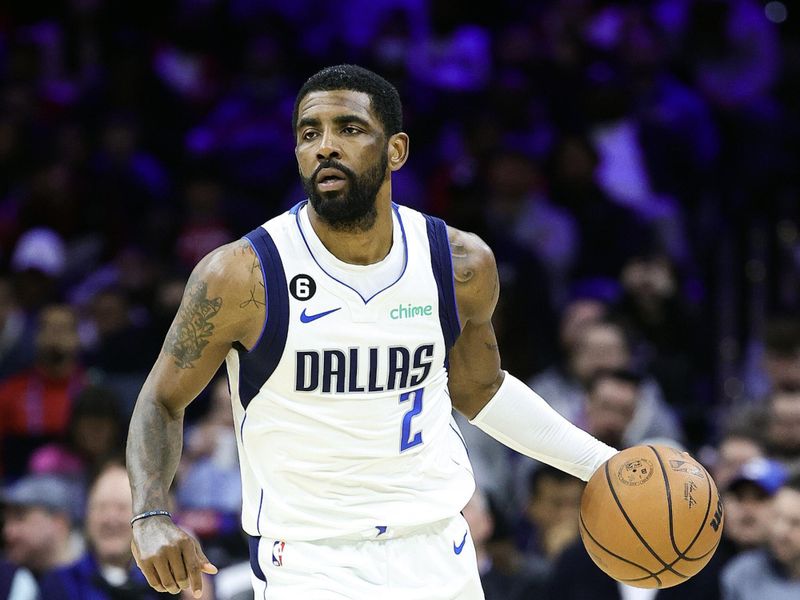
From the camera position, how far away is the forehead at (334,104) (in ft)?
14.5

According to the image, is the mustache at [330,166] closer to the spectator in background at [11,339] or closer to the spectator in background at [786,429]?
the spectator in background at [786,429]

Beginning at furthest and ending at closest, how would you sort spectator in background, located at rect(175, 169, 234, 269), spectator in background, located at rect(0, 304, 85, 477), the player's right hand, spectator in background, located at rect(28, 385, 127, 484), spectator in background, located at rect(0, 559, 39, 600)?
spectator in background, located at rect(175, 169, 234, 269), spectator in background, located at rect(0, 304, 85, 477), spectator in background, located at rect(28, 385, 127, 484), spectator in background, located at rect(0, 559, 39, 600), the player's right hand

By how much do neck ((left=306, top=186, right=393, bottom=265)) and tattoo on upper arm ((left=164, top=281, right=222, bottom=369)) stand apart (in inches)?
18.0

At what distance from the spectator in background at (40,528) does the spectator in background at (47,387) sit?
1.38 m

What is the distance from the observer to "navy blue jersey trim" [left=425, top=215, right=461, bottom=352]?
4629 mm

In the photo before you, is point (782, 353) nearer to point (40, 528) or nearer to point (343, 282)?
point (40, 528)

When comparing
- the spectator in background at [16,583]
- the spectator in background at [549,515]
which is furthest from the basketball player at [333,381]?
the spectator in background at [549,515]

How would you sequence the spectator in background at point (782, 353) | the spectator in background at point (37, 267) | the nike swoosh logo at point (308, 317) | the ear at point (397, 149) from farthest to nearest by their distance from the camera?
1. the spectator in background at point (37, 267)
2. the spectator in background at point (782, 353)
3. the ear at point (397, 149)
4. the nike swoosh logo at point (308, 317)

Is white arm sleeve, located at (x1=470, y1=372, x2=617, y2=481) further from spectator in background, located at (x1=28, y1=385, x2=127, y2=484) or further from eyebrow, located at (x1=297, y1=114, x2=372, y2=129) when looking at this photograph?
spectator in background, located at (x1=28, y1=385, x2=127, y2=484)

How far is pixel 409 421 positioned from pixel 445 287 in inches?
18.4

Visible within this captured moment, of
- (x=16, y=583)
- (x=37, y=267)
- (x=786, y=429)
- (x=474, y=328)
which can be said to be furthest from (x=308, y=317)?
(x=37, y=267)

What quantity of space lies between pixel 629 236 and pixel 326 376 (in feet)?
17.9

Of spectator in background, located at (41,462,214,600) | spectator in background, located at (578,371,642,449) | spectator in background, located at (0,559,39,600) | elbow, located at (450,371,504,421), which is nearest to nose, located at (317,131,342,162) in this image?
elbow, located at (450,371,504,421)

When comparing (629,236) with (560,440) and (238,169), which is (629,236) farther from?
(560,440)
